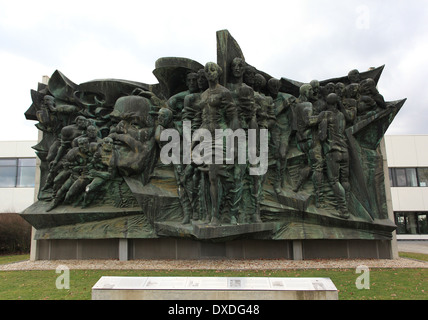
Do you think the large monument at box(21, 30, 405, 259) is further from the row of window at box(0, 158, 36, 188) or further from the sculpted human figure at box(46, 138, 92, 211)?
the row of window at box(0, 158, 36, 188)

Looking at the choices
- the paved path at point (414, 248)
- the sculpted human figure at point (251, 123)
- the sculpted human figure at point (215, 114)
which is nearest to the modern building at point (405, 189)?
the paved path at point (414, 248)

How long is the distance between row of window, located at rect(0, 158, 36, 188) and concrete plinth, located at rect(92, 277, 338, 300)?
917 inches

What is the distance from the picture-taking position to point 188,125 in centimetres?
917

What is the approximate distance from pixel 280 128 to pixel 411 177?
18.2 m

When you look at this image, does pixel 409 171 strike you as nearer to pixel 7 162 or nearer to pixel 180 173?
pixel 180 173

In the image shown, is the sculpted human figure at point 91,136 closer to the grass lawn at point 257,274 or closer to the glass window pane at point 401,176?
the grass lawn at point 257,274

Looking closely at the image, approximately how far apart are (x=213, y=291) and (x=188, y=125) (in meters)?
6.02

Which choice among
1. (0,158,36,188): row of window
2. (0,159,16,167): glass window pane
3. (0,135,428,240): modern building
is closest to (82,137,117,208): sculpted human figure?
(0,135,428,240): modern building

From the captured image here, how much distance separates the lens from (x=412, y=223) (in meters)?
23.2

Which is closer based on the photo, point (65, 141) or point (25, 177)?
point (65, 141)

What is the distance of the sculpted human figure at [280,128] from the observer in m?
9.52

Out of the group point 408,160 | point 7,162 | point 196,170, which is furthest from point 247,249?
point 7,162

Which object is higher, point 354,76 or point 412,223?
point 354,76

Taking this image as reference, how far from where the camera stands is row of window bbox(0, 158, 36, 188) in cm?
2383
